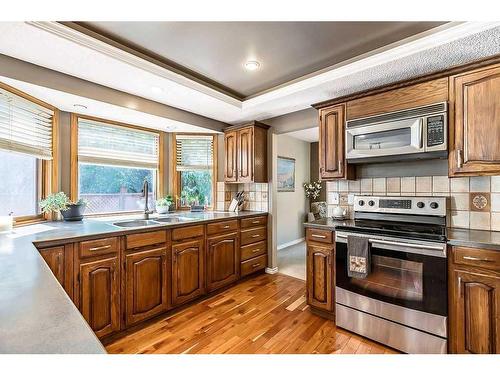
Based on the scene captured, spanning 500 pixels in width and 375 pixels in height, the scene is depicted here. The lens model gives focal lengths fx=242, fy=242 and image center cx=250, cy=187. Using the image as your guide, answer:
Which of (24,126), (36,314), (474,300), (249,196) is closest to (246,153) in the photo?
(249,196)

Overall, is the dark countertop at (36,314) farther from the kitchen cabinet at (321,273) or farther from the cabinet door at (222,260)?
the kitchen cabinet at (321,273)

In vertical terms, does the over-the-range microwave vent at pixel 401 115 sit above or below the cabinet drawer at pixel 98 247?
above

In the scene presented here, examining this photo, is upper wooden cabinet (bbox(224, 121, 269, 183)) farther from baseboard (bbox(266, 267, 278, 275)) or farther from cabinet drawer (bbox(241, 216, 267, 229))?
baseboard (bbox(266, 267, 278, 275))

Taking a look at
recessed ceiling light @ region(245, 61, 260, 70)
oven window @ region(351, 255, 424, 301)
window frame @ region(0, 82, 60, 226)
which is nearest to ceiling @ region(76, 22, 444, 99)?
recessed ceiling light @ region(245, 61, 260, 70)

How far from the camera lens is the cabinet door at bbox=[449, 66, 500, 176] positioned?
1777mm

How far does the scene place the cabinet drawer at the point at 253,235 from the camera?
10.9ft

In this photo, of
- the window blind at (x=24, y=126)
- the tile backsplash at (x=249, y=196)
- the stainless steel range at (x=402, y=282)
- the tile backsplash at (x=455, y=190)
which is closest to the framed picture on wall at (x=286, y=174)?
the tile backsplash at (x=249, y=196)

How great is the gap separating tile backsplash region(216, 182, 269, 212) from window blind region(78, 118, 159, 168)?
3.51 feet

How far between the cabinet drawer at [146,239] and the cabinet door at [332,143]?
70.5 inches
